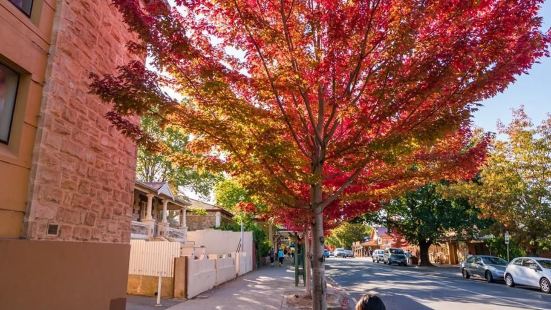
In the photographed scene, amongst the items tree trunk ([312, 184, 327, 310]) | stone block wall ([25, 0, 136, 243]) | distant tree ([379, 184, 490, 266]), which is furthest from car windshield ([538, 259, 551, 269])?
stone block wall ([25, 0, 136, 243])

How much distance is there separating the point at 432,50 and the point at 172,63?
12.6ft

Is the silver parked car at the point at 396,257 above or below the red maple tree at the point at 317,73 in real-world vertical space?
below

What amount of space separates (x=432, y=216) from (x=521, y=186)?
522 inches

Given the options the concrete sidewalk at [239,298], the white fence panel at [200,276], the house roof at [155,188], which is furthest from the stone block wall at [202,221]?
the white fence panel at [200,276]

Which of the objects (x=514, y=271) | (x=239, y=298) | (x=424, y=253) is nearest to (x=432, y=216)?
(x=424, y=253)

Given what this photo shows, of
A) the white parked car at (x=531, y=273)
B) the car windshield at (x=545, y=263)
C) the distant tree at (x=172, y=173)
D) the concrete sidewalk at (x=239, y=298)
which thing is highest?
the distant tree at (x=172, y=173)

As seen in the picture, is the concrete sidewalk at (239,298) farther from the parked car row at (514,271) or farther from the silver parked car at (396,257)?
the silver parked car at (396,257)

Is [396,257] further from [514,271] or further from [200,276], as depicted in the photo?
[200,276]

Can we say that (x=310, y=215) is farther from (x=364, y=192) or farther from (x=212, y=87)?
(x=212, y=87)

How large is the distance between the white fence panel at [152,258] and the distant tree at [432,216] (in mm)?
25944

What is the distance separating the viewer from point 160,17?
598cm

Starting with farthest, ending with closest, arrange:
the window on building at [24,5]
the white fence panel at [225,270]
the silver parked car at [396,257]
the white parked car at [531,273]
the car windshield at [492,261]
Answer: the silver parked car at [396,257], the car windshield at [492,261], the white parked car at [531,273], the white fence panel at [225,270], the window on building at [24,5]

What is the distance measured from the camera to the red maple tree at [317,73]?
235 inches

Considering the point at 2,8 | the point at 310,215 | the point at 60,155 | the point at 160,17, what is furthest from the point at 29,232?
the point at 310,215
